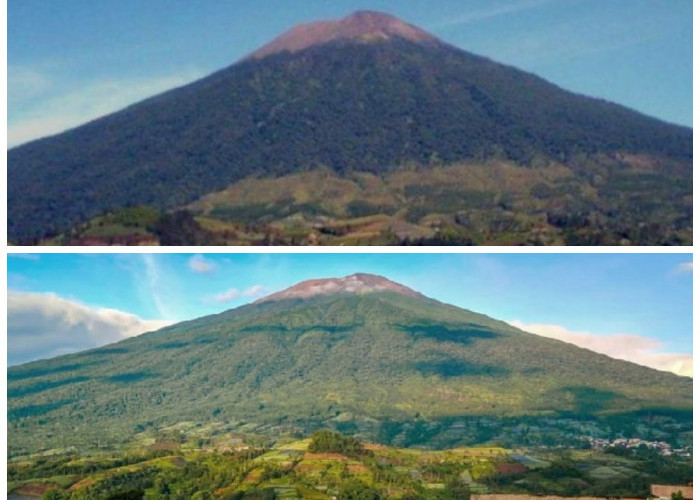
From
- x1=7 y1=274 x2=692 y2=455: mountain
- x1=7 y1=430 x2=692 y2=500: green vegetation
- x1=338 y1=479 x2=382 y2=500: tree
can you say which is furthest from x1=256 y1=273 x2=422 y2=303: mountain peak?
x1=338 y1=479 x2=382 y2=500: tree

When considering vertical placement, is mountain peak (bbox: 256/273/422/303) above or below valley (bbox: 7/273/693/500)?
above

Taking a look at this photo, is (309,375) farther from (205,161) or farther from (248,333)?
(205,161)

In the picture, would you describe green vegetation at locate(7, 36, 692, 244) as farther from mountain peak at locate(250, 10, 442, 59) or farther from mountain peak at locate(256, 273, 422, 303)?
mountain peak at locate(256, 273, 422, 303)

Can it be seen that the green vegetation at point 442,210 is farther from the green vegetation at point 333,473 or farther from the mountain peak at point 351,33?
the green vegetation at point 333,473

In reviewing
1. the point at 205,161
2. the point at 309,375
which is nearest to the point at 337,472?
the point at 309,375

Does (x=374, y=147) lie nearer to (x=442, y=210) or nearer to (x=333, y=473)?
(x=442, y=210)

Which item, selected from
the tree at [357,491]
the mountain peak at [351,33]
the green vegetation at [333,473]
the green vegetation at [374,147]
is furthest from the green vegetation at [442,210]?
the tree at [357,491]
